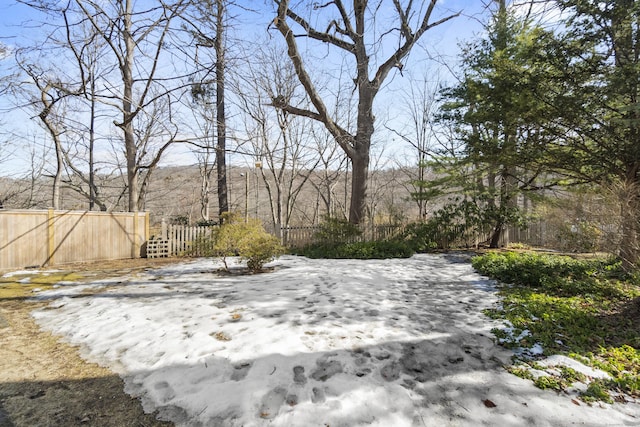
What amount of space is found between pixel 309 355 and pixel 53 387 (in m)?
2.11

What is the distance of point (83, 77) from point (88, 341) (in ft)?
17.0

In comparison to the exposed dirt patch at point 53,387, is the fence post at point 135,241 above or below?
above

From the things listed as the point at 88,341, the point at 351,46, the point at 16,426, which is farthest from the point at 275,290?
the point at 351,46

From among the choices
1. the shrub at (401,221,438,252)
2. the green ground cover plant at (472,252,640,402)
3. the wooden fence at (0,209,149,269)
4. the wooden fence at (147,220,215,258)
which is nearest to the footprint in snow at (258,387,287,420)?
the green ground cover plant at (472,252,640,402)

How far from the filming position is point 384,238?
442 inches

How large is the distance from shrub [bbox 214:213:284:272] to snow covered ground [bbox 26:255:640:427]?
4.44ft

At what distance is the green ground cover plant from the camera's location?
8.63 ft

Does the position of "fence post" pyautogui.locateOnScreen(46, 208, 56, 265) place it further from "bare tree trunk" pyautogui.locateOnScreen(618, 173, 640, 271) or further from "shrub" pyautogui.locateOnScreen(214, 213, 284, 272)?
"bare tree trunk" pyautogui.locateOnScreen(618, 173, 640, 271)

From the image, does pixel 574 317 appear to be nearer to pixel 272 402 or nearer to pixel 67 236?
pixel 272 402

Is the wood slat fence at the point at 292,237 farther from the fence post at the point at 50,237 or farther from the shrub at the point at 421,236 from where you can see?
the fence post at the point at 50,237

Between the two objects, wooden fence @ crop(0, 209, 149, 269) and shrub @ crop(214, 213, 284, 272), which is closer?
shrub @ crop(214, 213, 284, 272)

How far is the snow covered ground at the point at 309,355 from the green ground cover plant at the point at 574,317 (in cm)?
25

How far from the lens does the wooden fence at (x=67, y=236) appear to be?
7.28m

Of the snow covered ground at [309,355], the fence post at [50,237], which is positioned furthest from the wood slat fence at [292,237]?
the snow covered ground at [309,355]
